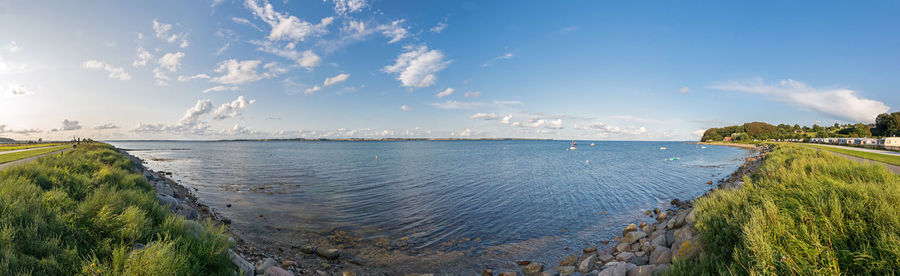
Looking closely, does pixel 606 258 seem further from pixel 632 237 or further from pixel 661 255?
pixel 632 237

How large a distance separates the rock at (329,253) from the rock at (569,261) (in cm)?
671

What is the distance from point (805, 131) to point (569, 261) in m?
196

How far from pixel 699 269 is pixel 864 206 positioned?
2.84m

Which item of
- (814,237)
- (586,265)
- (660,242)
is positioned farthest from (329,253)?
(814,237)

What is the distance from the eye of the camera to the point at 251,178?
2744 cm

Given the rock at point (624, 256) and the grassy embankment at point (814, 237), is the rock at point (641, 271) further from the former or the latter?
the rock at point (624, 256)

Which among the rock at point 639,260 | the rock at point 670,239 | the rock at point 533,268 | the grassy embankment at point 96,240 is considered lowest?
the rock at point 533,268

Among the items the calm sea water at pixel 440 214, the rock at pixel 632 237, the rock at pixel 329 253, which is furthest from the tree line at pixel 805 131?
the rock at pixel 329 253

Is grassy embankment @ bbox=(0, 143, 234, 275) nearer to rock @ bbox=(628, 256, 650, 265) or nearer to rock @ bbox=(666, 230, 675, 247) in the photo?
rock @ bbox=(628, 256, 650, 265)

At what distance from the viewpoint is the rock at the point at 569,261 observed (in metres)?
9.37

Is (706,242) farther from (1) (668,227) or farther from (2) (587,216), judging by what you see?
(2) (587,216)

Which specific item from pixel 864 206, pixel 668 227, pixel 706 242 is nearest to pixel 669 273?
pixel 706 242

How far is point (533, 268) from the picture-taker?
9.00 m

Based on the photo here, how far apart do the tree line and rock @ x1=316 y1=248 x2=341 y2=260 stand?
135 metres
